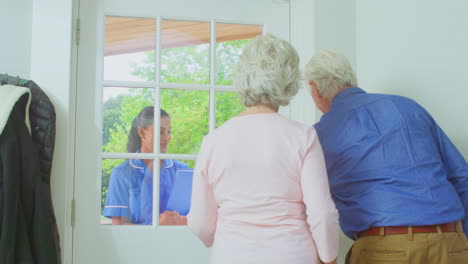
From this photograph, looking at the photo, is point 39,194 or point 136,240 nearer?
point 39,194

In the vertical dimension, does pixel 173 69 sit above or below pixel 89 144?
above

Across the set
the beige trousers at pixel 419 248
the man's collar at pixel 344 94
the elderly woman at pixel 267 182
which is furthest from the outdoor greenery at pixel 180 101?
the beige trousers at pixel 419 248

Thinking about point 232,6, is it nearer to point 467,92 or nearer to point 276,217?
point 467,92

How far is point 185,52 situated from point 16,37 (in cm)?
74

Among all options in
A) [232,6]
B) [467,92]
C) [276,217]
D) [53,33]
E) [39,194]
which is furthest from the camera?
[232,6]

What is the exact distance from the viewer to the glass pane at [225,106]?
2.55 m

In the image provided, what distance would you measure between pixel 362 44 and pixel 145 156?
1138mm

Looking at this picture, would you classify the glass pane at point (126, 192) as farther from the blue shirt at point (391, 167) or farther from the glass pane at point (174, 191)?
the blue shirt at point (391, 167)

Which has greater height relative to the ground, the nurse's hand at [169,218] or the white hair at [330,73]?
the white hair at [330,73]

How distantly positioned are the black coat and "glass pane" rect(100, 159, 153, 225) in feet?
1.04

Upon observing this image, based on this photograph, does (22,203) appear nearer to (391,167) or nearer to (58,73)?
(58,73)

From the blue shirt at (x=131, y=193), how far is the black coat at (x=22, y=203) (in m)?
0.34

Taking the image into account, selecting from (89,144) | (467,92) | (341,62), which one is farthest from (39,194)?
(467,92)

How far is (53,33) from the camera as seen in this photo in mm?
2266
